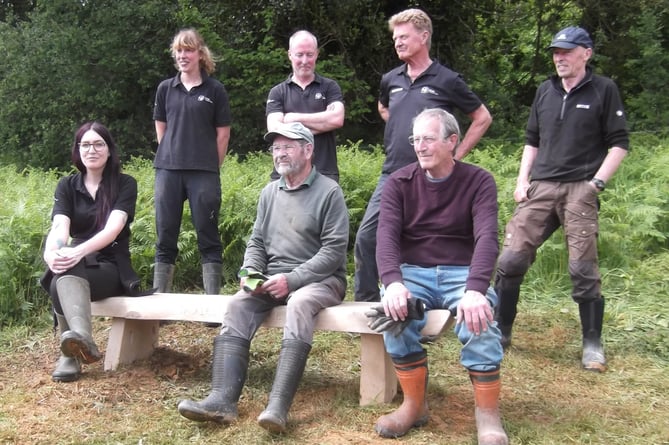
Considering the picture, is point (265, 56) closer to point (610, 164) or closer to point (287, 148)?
point (287, 148)

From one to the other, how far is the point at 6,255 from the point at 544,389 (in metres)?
4.29

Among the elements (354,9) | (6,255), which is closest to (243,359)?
(6,255)

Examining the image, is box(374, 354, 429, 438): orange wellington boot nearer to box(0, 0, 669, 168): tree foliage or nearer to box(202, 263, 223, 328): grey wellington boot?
box(202, 263, 223, 328): grey wellington boot

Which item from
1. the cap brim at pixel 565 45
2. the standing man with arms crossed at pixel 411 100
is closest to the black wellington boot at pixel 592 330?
the standing man with arms crossed at pixel 411 100

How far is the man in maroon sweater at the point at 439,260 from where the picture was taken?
354 centimetres

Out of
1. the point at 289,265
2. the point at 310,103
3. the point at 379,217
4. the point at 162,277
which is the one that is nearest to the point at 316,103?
the point at 310,103

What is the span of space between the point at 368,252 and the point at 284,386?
1372mm

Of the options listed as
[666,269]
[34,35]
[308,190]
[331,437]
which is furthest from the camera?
[34,35]

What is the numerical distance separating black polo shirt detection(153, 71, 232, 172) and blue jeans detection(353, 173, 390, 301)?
4.25 ft

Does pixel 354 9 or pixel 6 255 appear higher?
pixel 354 9

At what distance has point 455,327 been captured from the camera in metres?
3.62

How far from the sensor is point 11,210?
686 centimetres

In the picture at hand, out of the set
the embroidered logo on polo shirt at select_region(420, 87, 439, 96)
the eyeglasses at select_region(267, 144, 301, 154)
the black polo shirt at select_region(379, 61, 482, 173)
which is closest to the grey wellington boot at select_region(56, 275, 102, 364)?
the eyeglasses at select_region(267, 144, 301, 154)

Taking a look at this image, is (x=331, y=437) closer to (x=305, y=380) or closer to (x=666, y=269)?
(x=305, y=380)
